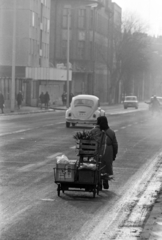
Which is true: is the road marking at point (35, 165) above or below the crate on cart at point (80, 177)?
below

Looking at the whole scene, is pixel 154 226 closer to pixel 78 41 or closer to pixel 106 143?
pixel 106 143

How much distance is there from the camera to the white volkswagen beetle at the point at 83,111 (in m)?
40.7

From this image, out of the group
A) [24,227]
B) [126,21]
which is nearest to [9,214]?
[24,227]

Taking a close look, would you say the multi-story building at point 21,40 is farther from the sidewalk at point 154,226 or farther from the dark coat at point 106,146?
the sidewalk at point 154,226

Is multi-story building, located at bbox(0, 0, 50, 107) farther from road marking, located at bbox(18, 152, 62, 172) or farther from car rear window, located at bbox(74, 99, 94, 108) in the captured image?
road marking, located at bbox(18, 152, 62, 172)

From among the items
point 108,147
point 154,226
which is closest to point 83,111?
point 108,147

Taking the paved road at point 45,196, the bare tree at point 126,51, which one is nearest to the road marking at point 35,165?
the paved road at point 45,196

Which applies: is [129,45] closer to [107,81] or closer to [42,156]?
[107,81]

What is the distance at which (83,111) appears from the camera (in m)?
41.2

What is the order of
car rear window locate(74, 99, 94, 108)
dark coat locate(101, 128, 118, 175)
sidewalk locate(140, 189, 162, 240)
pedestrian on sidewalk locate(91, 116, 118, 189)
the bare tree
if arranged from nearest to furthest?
sidewalk locate(140, 189, 162, 240) → pedestrian on sidewalk locate(91, 116, 118, 189) → dark coat locate(101, 128, 118, 175) → car rear window locate(74, 99, 94, 108) → the bare tree

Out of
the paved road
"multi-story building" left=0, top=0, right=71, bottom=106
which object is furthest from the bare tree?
the paved road

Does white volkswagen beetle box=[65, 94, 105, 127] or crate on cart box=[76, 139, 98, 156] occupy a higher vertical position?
crate on cart box=[76, 139, 98, 156]

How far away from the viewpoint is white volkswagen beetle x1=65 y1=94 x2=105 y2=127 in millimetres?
40656

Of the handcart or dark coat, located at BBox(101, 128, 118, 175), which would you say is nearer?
the handcart
